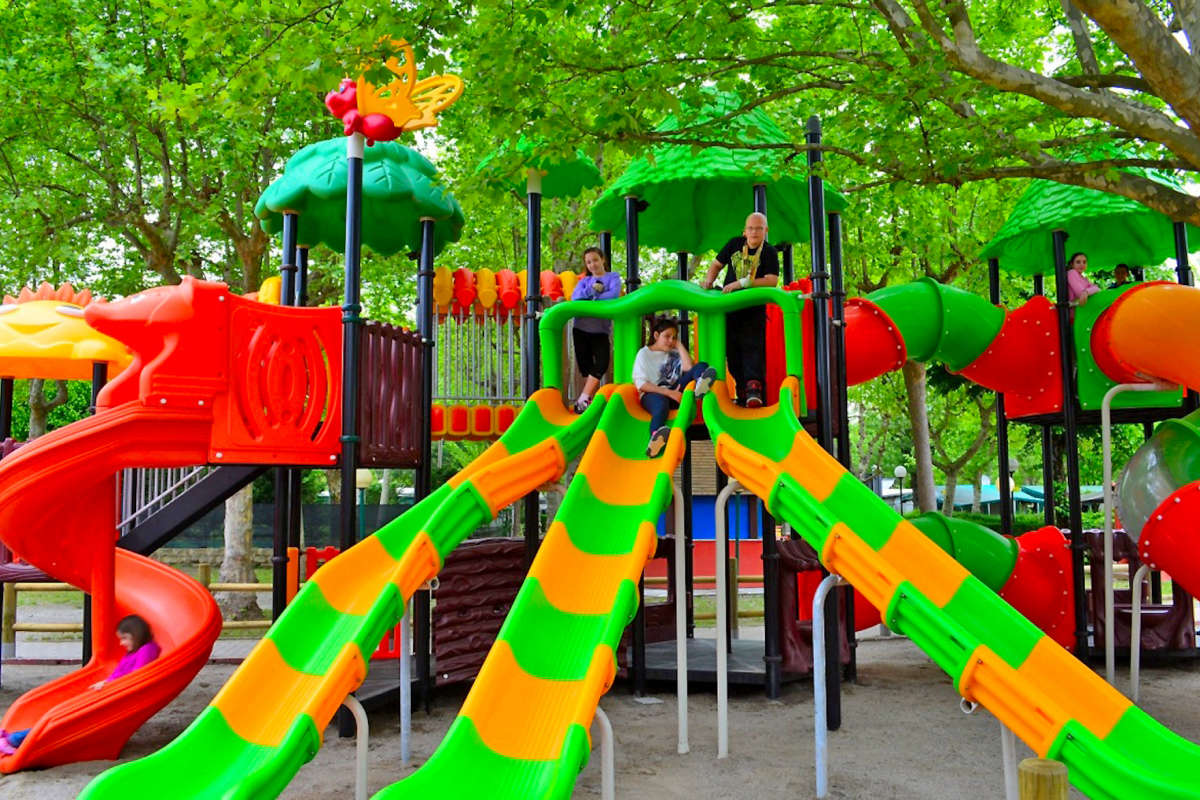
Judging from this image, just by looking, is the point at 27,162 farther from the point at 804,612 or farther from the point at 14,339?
the point at 804,612

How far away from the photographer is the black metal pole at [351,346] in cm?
727

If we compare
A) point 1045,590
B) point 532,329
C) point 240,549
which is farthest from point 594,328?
point 240,549

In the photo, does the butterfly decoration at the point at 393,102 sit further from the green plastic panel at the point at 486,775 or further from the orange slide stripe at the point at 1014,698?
the orange slide stripe at the point at 1014,698

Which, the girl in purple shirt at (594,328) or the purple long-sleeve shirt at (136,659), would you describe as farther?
the girl in purple shirt at (594,328)

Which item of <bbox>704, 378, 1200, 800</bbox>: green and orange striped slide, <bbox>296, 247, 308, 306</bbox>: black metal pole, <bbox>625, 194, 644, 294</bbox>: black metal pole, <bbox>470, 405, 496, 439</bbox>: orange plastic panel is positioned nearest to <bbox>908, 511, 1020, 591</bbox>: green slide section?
<bbox>625, 194, 644, 294</bbox>: black metal pole

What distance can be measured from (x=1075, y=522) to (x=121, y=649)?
8592 millimetres

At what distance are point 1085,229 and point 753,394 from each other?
7410 mm

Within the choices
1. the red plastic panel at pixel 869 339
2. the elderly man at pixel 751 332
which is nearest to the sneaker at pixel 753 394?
the elderly man at pixel 751 332

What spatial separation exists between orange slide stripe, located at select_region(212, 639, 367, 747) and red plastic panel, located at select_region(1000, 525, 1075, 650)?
7.24 metres

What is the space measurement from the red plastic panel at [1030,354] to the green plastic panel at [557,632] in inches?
257

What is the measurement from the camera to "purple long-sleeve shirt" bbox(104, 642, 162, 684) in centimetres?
727

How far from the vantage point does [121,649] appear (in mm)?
7574

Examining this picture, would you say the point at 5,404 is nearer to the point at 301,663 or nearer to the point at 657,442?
the point at 301,663

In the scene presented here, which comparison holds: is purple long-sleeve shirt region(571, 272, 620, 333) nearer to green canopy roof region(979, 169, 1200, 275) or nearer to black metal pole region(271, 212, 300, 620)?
black metal pole region(271, 212, 300, 620)
